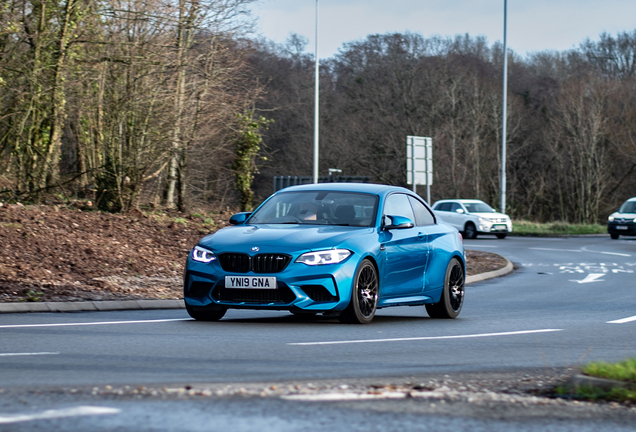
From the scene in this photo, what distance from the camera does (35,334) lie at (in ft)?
30.7

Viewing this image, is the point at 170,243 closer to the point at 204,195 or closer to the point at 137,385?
the point at 204,195

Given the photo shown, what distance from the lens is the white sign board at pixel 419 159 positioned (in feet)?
85.4

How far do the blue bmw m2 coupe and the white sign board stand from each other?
13417 mm

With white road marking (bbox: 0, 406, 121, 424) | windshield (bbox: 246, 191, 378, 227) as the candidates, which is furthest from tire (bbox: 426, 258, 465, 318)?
white road marking (bbox: 0, 406, 121, 424)

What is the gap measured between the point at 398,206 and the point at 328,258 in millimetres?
2019

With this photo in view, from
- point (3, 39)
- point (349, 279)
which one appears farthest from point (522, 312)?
point (3, 39)

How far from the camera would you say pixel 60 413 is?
5.11m

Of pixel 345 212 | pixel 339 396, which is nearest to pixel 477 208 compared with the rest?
pixel 345 212

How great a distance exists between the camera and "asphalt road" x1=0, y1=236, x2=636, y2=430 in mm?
6676

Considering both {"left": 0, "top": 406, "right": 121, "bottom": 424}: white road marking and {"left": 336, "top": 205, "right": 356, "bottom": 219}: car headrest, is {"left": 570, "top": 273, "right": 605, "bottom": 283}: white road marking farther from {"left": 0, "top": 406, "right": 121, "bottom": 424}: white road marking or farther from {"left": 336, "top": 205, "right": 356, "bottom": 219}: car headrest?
{"left": 0, "top": 406, "right": 121, "bottom": 424}: white road marking

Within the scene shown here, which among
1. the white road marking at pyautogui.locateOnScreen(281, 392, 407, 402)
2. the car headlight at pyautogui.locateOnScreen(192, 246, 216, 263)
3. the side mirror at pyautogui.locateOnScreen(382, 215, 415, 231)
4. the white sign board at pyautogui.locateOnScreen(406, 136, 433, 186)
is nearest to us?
the white road marking at pyautogui.locateOnScreen(281, 392, 407, 402)

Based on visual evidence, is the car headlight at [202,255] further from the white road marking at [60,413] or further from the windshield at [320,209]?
the white road marking at [60,413]

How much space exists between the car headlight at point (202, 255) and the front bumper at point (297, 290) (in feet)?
0.22

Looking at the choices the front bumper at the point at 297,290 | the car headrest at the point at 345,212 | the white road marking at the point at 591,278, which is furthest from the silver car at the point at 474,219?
the front bumper at the point at 297,290
